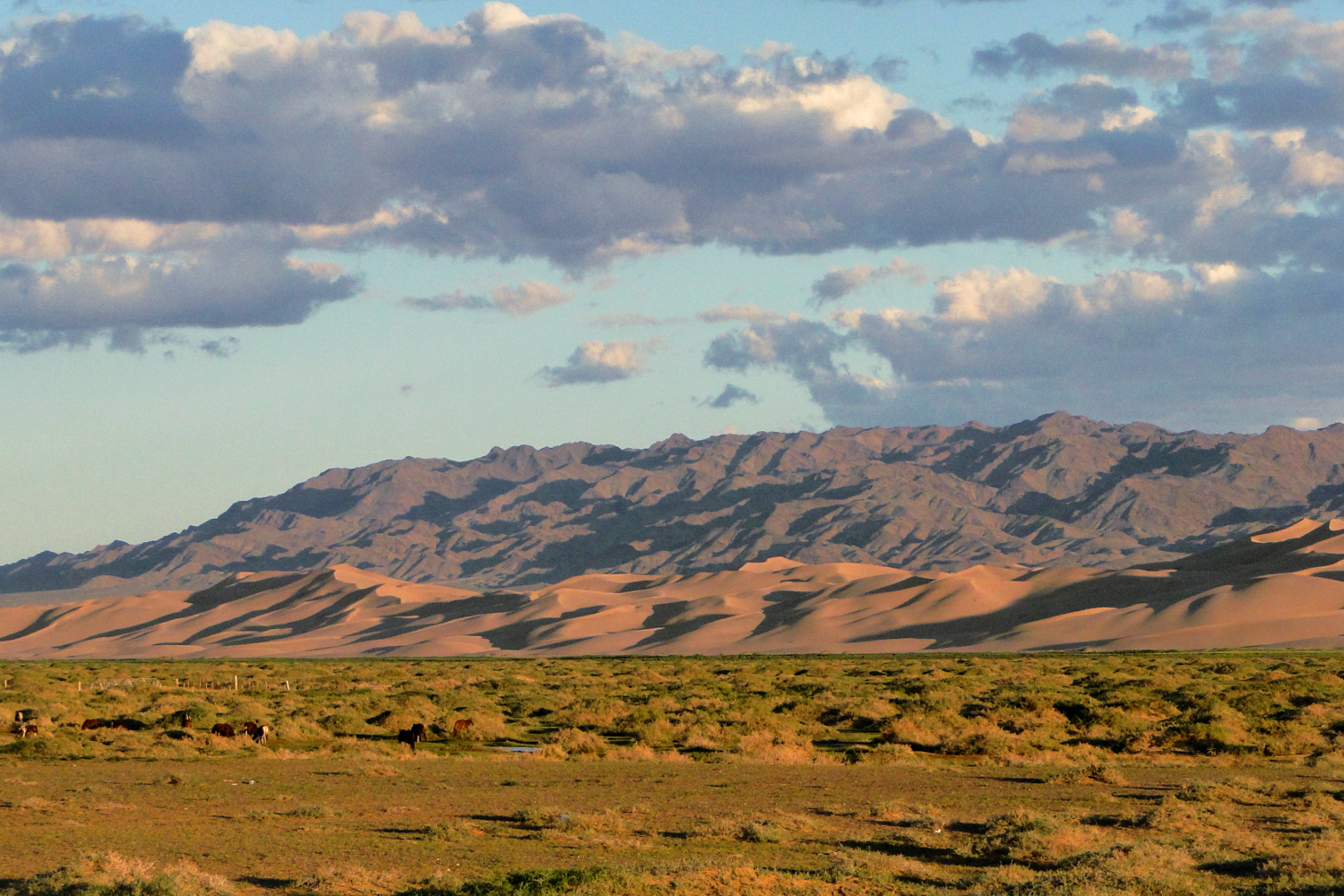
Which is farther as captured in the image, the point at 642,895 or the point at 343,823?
the point at 343,823

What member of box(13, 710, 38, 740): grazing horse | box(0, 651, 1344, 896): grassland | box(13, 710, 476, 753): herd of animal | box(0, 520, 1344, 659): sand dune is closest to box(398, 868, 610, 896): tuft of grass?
box(0, 651, 1344, 896): grassland

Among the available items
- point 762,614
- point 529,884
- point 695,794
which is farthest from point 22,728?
point 762,614

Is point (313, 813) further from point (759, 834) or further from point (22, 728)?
point (22, 728)

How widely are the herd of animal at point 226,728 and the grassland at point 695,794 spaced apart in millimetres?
298

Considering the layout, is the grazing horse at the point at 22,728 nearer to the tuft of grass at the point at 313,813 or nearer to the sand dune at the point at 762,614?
the tuft of grass at the point at 313,813

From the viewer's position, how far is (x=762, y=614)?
139000 mm

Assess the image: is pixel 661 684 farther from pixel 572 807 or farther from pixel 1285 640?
pixel 1285 640

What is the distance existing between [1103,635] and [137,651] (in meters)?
86.5

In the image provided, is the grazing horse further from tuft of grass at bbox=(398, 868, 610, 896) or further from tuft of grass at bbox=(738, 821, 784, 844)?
tuft of grass at bbox=(398, 868, 610, 896)

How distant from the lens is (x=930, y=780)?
25.0 meters

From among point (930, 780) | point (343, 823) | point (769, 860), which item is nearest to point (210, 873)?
point (343, 823)

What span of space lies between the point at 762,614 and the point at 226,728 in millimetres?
109018

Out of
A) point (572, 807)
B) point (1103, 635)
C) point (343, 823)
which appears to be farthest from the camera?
point (1103, 635)

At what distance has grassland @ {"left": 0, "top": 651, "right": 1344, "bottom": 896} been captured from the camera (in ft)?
52.3
